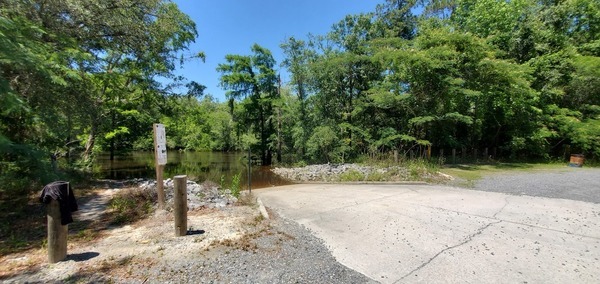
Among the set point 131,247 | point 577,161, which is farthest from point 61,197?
point 577,161

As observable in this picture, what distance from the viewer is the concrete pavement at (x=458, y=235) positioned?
313cm

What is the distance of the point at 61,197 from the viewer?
327cm

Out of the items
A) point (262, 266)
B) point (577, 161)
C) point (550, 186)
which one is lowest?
point (550, 186)

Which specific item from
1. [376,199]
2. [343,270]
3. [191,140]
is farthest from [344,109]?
[191,140]

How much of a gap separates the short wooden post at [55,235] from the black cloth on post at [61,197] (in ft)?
0.12

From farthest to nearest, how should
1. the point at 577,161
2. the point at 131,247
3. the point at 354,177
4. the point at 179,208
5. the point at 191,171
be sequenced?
the point at 191,171 → the point at 577,161 → the point at 354,177 → the point at 179,208 → the point at 131,247

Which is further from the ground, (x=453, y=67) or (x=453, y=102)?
(x=453, y=67)

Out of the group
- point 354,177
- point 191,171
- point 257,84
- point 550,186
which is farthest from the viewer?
point 257,84

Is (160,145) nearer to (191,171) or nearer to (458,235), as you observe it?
(458,235)

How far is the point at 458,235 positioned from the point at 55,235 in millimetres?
5335

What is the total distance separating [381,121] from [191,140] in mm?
30591

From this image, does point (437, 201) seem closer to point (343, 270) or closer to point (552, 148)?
point (343, 270)

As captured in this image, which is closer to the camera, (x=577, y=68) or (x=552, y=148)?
(x=577, y=68)

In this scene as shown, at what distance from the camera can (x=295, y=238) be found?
4180mm
